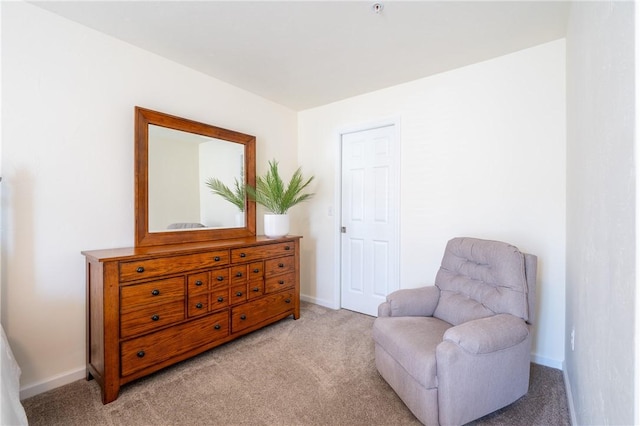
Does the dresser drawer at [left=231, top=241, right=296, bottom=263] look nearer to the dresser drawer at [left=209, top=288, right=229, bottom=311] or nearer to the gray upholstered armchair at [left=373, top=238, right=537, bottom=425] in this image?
the dresser drawer at [left=209, top=288, right=229, bottom=311]

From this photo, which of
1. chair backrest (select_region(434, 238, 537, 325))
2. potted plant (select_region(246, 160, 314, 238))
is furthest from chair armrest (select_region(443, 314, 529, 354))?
potted plant (select_region(246, 160, 314, 238))

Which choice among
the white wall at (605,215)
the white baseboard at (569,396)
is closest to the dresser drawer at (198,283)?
the white wall at (605,215)

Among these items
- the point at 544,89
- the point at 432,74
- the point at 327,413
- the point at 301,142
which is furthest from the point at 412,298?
the point at 301,142

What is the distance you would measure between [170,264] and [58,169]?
978 mm

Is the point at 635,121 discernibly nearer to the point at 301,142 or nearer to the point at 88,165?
the point at 88,165

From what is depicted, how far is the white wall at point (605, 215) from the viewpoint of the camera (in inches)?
28.0

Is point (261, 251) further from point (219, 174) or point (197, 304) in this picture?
point (219, 174)

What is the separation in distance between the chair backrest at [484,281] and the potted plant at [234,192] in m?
2.06

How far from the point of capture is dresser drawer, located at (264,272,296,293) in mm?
2857

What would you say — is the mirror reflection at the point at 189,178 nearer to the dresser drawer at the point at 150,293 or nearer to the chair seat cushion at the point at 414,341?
the dresser drawer at the point at 150,293

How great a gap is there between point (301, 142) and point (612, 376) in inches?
140

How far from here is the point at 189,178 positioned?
2662 millimetres

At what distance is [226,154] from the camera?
2.98m

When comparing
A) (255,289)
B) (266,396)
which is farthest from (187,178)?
(266,396)
